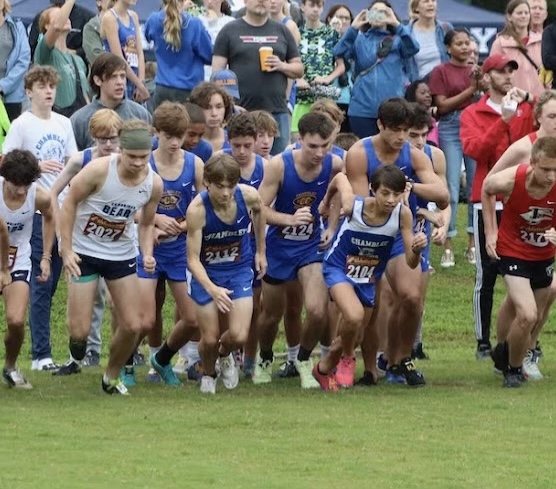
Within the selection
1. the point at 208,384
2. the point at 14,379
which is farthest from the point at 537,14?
the point at 14,379

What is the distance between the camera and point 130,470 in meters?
8.69

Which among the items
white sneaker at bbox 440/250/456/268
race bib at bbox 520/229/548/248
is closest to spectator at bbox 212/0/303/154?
white sneaker at bbox 440/250/456/268

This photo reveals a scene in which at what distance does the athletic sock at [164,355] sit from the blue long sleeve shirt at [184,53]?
445 cm

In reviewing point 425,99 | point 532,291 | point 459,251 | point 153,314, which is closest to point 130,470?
point 153,314

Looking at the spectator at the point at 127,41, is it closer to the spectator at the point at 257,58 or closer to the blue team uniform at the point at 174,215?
the spectator at the point at 257,58

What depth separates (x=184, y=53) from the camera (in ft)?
52.6

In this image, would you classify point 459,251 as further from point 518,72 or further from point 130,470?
point 130,470

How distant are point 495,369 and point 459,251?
20.9ft

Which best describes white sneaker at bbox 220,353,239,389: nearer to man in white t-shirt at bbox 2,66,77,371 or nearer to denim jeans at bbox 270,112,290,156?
man in white t-shirt at bbox 2,66,77,371

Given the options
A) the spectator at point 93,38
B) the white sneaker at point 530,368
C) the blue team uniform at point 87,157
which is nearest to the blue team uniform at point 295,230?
the blue team uniform at point 87,157

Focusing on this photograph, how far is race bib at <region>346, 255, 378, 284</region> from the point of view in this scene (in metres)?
11.8

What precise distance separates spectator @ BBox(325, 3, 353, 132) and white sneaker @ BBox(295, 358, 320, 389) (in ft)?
18.7

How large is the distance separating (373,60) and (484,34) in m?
4.69

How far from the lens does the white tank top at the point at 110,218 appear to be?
1143 cm
